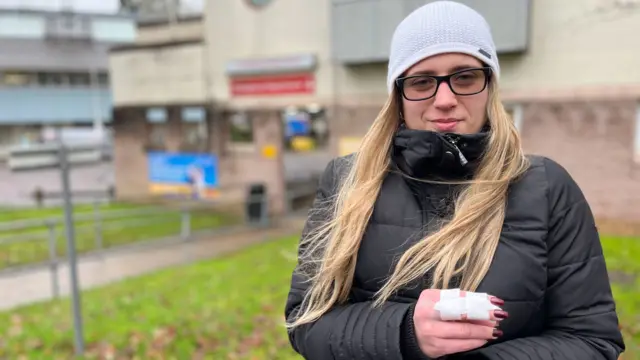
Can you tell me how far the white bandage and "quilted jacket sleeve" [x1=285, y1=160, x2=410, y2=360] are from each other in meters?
0.15

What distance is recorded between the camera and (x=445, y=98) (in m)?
1.45

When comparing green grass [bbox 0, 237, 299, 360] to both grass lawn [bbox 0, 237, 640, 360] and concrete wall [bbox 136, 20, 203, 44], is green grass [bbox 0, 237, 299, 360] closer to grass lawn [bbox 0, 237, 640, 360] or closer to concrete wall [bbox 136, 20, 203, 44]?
grass lawn [bbox 0, 237, 640, 360]

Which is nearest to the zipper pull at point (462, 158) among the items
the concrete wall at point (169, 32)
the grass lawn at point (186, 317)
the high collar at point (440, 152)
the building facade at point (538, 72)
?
the high collar at point (440, 152)

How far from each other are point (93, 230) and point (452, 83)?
11.7 m

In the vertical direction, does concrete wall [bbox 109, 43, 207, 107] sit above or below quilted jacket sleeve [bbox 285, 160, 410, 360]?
above

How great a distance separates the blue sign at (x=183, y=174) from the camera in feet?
43.9

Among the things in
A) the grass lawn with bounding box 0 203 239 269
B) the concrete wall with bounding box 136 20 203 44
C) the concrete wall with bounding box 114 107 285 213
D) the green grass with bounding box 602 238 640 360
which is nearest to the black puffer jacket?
the green grass with bounding box 602 238 640 360

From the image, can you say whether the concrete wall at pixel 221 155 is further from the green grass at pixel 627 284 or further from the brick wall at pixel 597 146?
the green grass at pixel 627 284

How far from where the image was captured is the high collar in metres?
1.43

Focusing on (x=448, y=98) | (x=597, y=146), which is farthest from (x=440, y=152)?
(x=597, y=146)

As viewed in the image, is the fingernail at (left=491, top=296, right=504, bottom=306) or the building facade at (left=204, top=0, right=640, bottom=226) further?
the building facade at (left=204, top=0, right=640, bottom=226)

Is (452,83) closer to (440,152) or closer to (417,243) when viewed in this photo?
(440,152)

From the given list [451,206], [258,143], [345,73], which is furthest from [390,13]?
[451,206]

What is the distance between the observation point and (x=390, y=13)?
9805 mm
